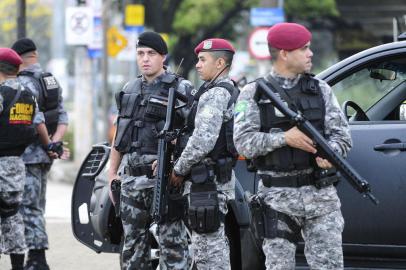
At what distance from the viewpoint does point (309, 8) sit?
96.9ft

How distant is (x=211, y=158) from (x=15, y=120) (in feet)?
6.34

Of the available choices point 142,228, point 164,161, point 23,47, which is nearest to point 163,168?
point 164,161

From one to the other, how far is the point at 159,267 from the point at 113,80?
4298 centimetres

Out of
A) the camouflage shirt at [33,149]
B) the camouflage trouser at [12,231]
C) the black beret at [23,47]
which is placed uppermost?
the black beret at [23,47]

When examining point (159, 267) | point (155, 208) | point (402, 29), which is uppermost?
point (402, 29)

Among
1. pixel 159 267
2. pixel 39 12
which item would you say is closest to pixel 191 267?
pixel 159 267

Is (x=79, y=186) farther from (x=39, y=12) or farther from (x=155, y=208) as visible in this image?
(x=39, y=12)

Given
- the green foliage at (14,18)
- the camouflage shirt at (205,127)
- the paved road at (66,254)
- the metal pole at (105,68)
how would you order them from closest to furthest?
the camouflage shirt at (205,127)
the paved road at (66,254)
the metal pole at (105,68)
the green foliage at (14,18)

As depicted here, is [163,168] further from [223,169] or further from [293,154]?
[293,154]

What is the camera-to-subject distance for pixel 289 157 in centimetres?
544

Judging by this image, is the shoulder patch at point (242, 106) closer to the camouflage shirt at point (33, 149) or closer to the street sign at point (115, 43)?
the camouflage shirt at point (33, 149)

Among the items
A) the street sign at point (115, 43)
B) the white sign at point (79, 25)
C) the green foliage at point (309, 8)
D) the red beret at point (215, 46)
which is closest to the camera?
the red beret at point (215, 46)

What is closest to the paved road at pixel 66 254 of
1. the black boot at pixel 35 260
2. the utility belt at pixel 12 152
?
the black boot at pixel 35 260

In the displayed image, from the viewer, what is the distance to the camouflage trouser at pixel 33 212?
8.17 meters
